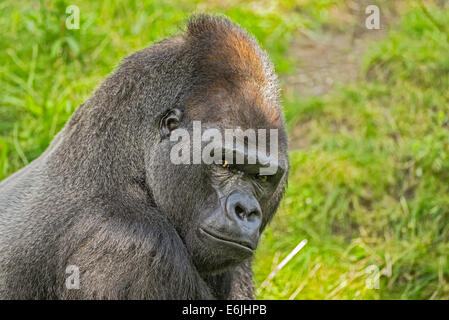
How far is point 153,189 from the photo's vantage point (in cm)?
455

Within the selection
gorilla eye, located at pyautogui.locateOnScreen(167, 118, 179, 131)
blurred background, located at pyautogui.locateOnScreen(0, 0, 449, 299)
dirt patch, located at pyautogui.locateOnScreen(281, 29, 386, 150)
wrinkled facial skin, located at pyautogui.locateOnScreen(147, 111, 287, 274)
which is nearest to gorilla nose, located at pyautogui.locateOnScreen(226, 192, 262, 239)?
wrinkled facial skin, located at pyautogui.locateOnScreen(147, 111, 287, 274)

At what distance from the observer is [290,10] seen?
9.30 meters

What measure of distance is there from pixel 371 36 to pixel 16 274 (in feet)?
18.6

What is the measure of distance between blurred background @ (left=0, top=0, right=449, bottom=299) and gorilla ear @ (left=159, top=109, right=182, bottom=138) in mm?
1443

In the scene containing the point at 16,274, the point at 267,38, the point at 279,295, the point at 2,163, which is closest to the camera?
the point at 16,274

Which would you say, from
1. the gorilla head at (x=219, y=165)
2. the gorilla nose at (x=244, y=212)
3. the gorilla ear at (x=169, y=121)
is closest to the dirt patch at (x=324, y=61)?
the gorilla head at (x=219, y=165)

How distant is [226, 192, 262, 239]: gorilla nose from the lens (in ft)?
14.0

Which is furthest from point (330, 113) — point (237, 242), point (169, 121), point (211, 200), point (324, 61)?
point (237, 242)

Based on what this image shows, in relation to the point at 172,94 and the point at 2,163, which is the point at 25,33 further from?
the point at 172,94

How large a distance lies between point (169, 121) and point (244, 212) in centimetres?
67

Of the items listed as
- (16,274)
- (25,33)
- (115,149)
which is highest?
(25,33)

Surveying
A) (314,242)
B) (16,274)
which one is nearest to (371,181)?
(314,242)

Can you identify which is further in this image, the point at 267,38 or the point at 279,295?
the point at 267,38
